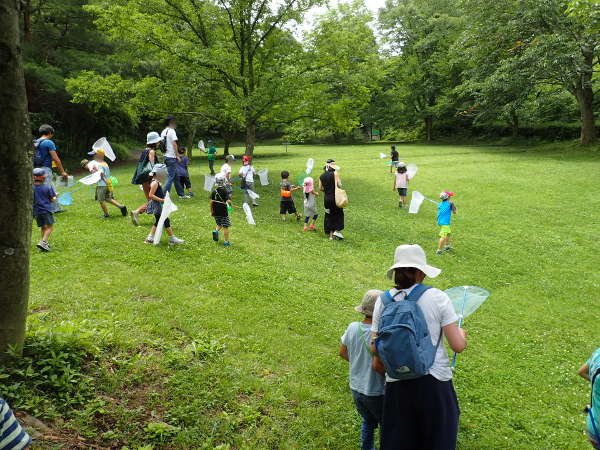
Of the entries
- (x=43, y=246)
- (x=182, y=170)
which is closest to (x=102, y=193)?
(x=43, y=246)

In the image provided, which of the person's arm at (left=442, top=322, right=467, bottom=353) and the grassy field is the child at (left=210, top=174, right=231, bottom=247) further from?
the person's arm at (left=442, top=322, right=467, bottom=353)

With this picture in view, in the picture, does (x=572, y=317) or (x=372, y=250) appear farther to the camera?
(x=372, y=250)

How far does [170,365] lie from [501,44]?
119 ft

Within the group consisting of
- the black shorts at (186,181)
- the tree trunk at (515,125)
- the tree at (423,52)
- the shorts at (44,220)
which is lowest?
the shorts at (44,220)

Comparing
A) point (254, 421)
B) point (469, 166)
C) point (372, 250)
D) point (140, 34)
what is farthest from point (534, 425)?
point (469, 166)

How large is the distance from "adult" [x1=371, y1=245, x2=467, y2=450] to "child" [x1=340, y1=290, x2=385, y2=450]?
0.60 metres

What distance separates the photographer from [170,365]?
4883mm

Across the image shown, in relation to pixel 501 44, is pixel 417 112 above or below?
below

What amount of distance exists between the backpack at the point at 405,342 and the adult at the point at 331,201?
878 centimetres

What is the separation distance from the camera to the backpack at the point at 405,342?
292 cm

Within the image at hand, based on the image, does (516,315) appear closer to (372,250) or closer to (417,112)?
(372,250)

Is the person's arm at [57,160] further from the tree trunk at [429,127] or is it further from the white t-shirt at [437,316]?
the tree trunk at [429,127]

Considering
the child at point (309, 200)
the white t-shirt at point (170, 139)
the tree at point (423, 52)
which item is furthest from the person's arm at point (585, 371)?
the tree at point (423, 52)

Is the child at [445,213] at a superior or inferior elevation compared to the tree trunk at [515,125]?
inferior
